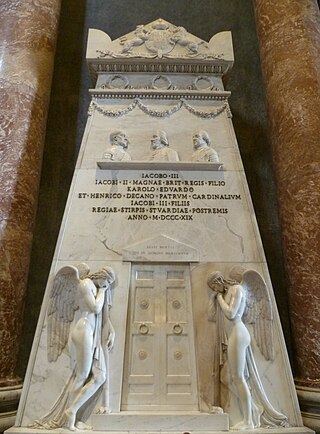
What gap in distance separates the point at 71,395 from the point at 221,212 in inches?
95.8

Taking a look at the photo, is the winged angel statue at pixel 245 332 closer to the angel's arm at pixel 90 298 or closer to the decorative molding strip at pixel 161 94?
the angel's arm at pixel 90 298

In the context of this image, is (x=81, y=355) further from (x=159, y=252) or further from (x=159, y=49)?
(x=159, y=49)

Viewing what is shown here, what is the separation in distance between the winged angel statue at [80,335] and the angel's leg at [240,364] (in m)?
1.16

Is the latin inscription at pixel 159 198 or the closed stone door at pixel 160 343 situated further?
the latin inscription at pixel 159 198

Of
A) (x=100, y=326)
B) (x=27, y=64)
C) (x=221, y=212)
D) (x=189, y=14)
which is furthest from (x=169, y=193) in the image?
(x=189, y=14)

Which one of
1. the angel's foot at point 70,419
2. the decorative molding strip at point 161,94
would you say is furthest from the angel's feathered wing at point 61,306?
the decorative molding strip at point 161,94

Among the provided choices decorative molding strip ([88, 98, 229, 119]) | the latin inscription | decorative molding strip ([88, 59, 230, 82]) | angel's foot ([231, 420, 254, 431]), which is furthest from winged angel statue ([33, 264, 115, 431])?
decorative molding strip ([88, 59, 230, 82])

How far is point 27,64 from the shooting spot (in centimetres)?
623

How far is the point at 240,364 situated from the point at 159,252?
1.36m

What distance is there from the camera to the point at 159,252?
440cm

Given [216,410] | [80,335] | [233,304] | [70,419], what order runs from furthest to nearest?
1. [233,304]
2. [80,335]
3. [216,410]
4. [70,419]

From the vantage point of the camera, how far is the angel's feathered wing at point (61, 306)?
404cm

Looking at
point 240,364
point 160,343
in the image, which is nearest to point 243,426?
point 240,364

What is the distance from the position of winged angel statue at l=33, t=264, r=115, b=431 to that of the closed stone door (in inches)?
10.7
